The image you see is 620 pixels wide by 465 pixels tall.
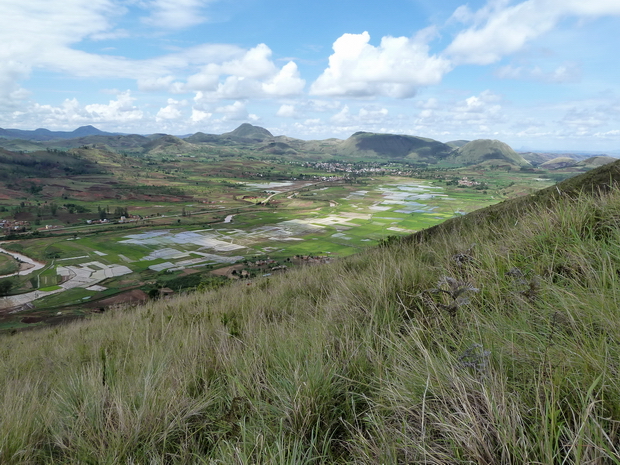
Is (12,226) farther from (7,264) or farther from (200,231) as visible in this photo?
(200,231)

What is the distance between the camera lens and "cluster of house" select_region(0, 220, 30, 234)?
76625mm

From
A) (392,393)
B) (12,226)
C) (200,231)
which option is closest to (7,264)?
(12,226)

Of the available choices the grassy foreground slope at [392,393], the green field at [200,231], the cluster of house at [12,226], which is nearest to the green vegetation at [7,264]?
the green field at [200,231]

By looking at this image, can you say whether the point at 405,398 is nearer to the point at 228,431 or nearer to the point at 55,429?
the point at 228,431

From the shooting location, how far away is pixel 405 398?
1.70 m

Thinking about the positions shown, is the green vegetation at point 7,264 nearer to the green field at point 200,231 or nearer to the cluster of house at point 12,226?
the green field at point 200,231

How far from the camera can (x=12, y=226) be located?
259ft

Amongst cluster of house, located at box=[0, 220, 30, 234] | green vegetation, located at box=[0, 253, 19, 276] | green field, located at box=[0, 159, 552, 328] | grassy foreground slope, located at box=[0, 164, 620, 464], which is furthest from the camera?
cluster of house, located at box=[0, 220, 30, 234]

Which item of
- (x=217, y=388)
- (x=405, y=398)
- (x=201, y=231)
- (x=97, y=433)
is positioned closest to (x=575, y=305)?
(x=405, y=398)

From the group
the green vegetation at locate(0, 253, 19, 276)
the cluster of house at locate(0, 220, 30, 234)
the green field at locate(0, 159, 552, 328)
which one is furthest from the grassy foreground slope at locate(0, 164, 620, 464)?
the cluster of house at locate(0, 220, 30, 234)

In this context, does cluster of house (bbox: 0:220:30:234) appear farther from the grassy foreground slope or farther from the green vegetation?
the grassy foreground slope

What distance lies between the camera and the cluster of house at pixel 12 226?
251 feet

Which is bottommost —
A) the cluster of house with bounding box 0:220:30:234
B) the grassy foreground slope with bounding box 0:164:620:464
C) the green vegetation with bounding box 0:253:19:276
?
the green vegetation with bounding box 0:253:19:276

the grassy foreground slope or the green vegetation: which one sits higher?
the grassy foreground slope
